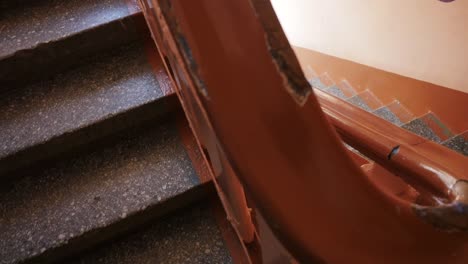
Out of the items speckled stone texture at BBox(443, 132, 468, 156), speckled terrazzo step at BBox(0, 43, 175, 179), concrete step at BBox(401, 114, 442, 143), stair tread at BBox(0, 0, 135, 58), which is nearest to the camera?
speckled terrazzo step at BBox(0, 43, 175, 179)

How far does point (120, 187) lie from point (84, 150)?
0.73 feet

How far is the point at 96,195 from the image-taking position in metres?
1.21

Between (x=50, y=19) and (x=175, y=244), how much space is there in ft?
3.25

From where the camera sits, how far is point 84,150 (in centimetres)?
132

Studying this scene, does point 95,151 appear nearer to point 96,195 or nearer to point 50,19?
point 96,195

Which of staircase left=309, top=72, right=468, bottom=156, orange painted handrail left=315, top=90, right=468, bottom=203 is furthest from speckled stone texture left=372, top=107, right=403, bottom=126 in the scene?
orange painted handrail left=315, top=90, right=468, bottom=203

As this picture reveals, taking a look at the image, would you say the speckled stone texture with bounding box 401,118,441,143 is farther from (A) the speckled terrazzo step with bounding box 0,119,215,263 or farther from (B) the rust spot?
(B) the rust spot

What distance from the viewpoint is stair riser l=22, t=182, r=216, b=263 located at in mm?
1111

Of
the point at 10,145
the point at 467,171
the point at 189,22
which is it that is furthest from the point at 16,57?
the point at 467,171

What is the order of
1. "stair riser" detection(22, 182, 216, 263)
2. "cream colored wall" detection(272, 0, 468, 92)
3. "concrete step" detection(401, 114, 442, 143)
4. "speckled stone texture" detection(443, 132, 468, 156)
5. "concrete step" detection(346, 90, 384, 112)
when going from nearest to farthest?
"stair riser" detection(22, 182, 216, 263) → "speckled stone texture" detection(443, 132, 468, 156) → "concrete step" detection(401, 114, 442, 143) → "cream colored wall" detection(272, 0, 468, 92) → "concrete step" detection(346, 90, 384, 112)

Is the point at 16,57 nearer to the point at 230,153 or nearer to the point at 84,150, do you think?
the point at 84,150

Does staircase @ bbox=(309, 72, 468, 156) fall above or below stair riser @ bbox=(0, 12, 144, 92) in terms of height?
below

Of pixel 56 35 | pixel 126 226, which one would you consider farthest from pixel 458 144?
pixel 56 35

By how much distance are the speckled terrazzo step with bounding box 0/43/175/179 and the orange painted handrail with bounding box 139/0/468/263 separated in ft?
3.26
